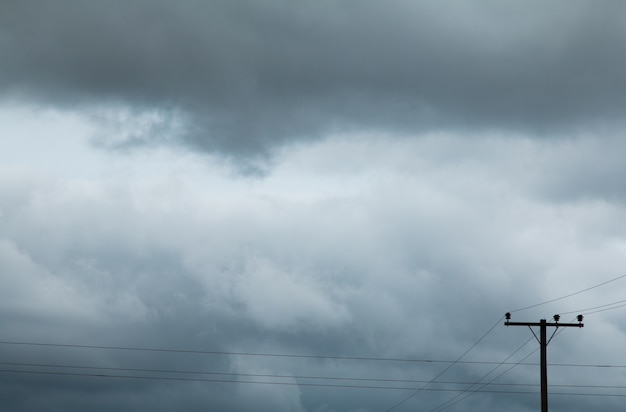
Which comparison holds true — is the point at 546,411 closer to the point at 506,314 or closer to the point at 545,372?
the point at 545,372

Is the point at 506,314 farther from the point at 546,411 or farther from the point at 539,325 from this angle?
the point at 546,411

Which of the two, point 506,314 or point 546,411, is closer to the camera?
point 546,411

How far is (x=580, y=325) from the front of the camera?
96250mm

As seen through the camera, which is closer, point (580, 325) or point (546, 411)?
point (546, 411)

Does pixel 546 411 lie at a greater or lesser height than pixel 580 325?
lesser

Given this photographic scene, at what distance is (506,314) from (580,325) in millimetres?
5603

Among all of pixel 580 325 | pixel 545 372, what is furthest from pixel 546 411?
pixel 580 325

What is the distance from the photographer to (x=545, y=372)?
9131 cm

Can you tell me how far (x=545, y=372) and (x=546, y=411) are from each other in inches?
119

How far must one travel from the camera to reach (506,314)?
318 feet

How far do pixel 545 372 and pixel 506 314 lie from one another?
22.7 feet

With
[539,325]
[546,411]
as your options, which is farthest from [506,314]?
[546,411]

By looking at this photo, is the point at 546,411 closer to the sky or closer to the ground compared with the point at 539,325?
closer to the ground

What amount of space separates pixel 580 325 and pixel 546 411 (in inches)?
367
